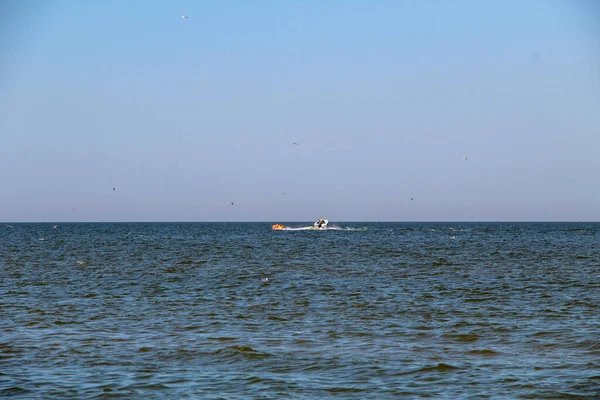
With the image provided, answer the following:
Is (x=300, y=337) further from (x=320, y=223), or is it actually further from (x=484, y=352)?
(x=320, y=223)

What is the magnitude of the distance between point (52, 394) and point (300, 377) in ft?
17.0

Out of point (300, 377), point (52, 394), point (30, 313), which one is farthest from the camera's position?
point (30, 313)

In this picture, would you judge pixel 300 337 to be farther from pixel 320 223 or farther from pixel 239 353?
pixel 320 223

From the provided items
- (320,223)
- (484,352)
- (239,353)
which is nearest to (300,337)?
(239,353)

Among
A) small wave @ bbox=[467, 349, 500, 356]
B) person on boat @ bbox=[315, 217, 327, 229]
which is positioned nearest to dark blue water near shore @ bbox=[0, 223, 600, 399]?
small wave @ bbox=[467, 349, 500, 356]

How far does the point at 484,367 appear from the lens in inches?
624


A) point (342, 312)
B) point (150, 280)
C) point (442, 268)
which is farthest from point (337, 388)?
point (442, 268)

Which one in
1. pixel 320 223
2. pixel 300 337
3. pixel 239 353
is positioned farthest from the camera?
pixel 320 223

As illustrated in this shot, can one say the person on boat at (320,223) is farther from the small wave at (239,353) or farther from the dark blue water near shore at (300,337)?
the small wave at (239,353)

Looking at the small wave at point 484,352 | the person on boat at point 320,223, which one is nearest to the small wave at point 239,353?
the small wave at point 484,352

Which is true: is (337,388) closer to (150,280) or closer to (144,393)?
(144,393)

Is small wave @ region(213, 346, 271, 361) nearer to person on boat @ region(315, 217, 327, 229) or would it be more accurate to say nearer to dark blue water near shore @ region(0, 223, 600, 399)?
dark blue water near shore @ region(0, 223, 600, 399)

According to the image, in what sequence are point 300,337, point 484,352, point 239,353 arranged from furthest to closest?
1. point 300,337
2. point 484,352
3. point 239,353

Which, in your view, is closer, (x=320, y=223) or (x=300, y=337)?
(x=300, y=337)
